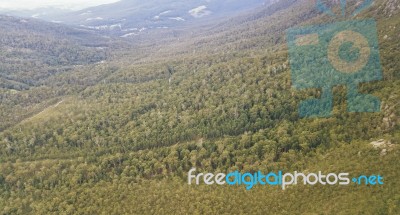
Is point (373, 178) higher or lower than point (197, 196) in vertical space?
higher

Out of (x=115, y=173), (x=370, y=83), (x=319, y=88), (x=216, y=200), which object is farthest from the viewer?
(x=319, y=88)

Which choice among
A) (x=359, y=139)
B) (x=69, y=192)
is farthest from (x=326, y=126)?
(x=69, y=192)

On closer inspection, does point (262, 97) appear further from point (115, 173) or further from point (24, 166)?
point (24, 166)

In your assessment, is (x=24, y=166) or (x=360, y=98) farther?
(x=24, y=166)

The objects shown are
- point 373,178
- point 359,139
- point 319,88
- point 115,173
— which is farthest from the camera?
point 319,88

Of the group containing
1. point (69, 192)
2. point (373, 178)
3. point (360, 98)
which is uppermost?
point (360, 98)

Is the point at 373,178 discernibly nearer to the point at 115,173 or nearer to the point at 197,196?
the point at 197,196

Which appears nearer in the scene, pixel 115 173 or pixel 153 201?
pixel 153 201

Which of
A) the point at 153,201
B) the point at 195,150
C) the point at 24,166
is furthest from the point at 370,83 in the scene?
the point at 24,166

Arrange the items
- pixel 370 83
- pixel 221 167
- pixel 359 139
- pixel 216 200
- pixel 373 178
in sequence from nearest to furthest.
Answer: pixel 373 178 → pixel 216 200 → pixel 359 139 → pixel 221 167 → pixel 370 83
